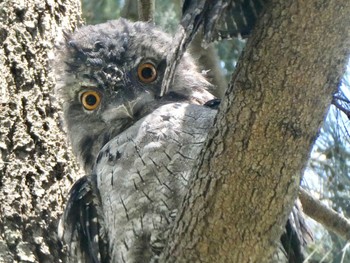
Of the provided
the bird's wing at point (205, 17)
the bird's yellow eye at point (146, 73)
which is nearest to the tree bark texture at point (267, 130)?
the bird's wing at point (205, 17)

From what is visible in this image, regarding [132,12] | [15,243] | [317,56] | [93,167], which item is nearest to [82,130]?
[93,167]

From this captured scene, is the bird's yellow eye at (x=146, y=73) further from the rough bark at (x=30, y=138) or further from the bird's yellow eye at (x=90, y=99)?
the rough bark at (x=30, y=138)

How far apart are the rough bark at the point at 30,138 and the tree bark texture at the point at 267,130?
1.01 metres

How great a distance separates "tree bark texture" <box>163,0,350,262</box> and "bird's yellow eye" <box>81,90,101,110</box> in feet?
3.82

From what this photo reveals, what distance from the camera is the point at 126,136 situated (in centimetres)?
309

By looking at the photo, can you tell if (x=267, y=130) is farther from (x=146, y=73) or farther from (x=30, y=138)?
(x=30, y=138)

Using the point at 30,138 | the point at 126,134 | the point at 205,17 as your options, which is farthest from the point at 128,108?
the point at 205,17

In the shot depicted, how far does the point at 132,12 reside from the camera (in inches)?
160

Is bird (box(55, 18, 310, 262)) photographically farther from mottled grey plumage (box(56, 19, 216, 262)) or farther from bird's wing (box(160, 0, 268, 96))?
bird's wing (box(160, 0, 268, 96))

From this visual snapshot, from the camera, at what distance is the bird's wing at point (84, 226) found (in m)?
3.05

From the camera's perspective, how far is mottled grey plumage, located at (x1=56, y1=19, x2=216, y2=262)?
9.44 feet

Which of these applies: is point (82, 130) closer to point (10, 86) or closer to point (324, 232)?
point (10, 86)

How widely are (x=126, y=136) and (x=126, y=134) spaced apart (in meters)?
0.02

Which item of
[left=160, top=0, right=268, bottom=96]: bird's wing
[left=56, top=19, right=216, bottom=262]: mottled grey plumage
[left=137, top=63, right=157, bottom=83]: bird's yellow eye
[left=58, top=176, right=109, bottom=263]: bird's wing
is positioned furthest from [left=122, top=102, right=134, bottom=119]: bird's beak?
[left=160, top=0, right=268, bottom=96]: bird's wing
